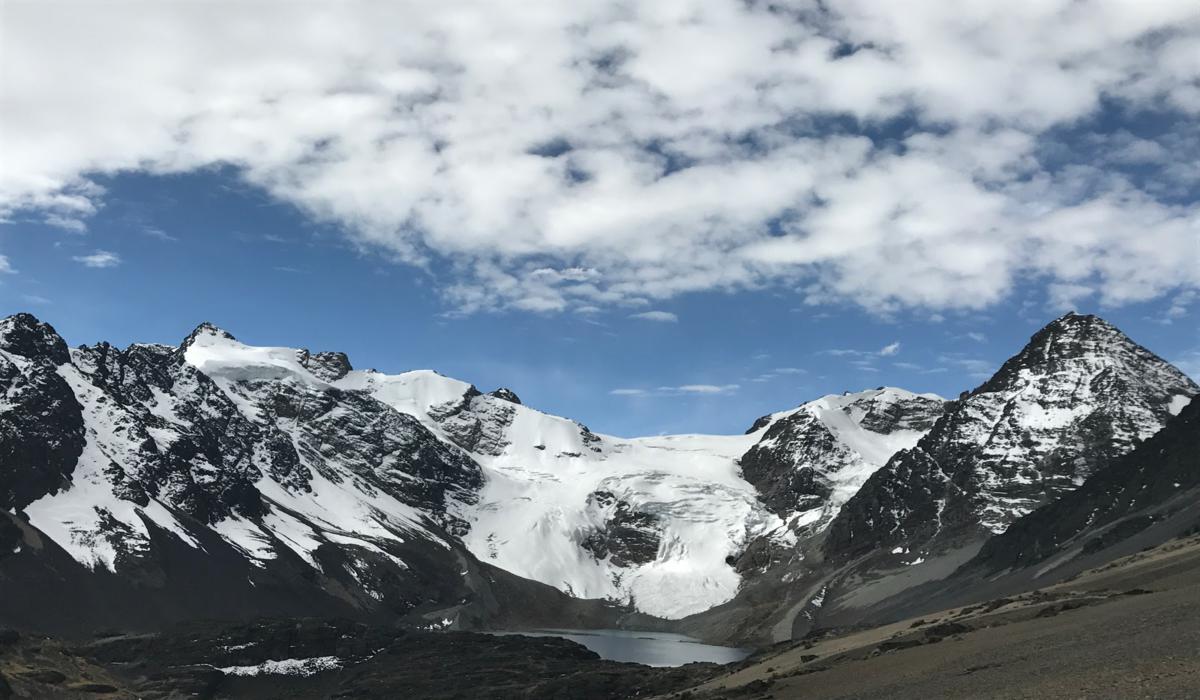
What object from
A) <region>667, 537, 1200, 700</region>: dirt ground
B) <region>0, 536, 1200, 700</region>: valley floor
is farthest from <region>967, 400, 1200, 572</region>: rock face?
<region>667, 537, 1200, 700</region>: dirt ground

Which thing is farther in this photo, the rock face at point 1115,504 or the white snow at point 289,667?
the rock face at point 1115,504

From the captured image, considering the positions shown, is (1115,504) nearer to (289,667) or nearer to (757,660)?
(757,660)

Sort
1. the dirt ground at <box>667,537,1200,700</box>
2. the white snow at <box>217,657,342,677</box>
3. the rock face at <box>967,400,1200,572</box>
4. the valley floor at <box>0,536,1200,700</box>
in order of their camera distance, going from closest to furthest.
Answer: the dirt ground at <box>667,537,1200,700</box> → the valley floor at <box>0,536,1200,700</box> → the white snow at <box>217,657,342,677</box> → the rock face at <box>967,400,1200,572</box>

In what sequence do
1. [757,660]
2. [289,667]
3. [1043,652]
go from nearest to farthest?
[1043,652], [757,660], [289,667]

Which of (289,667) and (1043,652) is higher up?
(1043,652)

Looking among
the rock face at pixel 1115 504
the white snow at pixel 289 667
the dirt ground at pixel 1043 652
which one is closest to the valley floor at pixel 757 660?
the dirt ground at pixel 1043 652

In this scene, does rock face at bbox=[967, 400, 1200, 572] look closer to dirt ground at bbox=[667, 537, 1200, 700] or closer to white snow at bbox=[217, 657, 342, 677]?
dirt ground at bbox=[667, 537, 1200, 700]

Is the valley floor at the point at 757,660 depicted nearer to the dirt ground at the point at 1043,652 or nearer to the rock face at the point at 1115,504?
the dirt ground at the point at 1043,652

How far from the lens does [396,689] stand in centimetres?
13038

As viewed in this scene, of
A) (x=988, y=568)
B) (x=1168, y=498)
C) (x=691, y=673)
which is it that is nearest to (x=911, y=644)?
(x=691, y=673)

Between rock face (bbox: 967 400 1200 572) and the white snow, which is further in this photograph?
rock face (bbox: 967 400 1200 572)

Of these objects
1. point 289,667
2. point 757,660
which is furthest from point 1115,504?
point 289,667

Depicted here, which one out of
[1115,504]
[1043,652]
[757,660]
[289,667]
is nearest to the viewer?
[1043,652]

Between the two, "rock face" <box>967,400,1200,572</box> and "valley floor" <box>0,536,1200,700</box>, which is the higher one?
"rock face" <box>967,400,1200,572</box>
